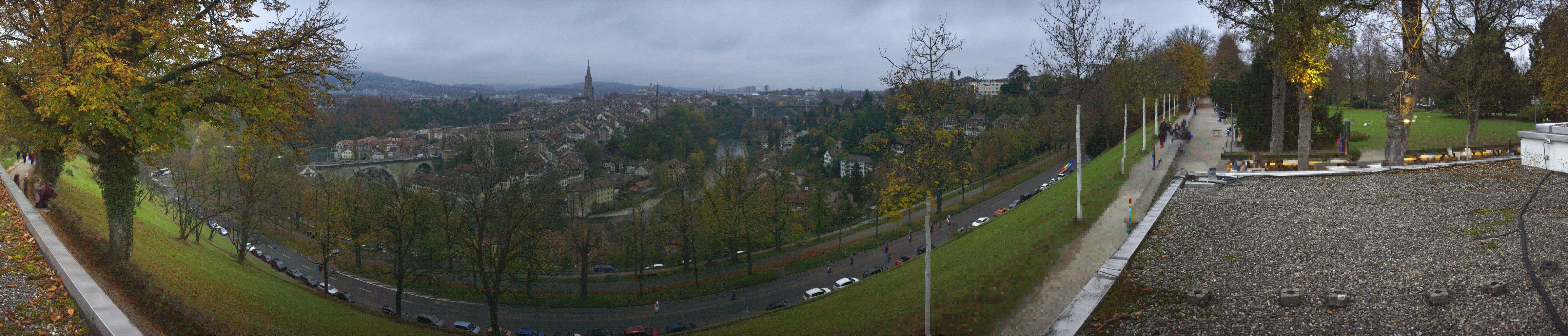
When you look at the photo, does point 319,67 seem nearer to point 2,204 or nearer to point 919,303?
point 2,204

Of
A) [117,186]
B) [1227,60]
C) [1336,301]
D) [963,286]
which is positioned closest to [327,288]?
[117,186]

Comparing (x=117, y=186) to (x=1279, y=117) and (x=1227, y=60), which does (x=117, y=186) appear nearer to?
(x=1279, y=117)

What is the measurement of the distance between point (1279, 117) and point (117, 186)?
23267 millimetres

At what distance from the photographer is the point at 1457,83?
70.2 ft

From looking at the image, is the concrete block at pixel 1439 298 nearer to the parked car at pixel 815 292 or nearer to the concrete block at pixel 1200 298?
the concrete block at pixel 1200 298

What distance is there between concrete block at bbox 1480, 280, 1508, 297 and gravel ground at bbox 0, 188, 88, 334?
1177cm

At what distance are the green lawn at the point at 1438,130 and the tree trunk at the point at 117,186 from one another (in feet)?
83.5

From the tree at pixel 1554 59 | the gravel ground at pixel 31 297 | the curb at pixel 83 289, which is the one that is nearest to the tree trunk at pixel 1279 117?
the tree at pixel 1554 59

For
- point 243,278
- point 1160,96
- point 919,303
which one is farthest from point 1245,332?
point 1160,96

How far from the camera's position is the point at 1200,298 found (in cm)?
670

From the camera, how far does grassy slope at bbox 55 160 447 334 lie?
10992 mm

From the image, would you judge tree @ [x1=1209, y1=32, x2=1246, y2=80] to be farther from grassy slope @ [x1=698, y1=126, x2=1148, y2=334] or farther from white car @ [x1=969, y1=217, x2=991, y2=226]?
grassy slope @ [x1=698, y1=126, x2=1148, y2=334]

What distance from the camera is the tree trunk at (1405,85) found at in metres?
14.4

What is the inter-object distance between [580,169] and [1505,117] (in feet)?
239
